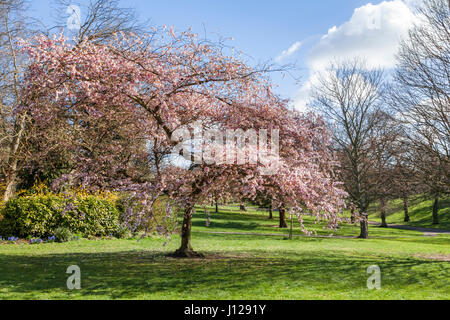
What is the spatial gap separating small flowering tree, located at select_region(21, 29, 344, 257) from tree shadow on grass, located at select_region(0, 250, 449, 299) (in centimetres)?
152

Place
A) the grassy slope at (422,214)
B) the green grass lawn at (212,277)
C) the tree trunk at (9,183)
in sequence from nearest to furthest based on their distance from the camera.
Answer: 1. the green grass lawn at (212,277)
2. the tree trunk at (9,183)
3. the grassy slope at (422,214)

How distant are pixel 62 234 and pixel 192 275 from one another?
9.37 metres

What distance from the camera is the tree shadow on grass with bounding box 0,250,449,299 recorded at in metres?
7.33

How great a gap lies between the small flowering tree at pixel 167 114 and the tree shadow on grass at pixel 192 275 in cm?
152

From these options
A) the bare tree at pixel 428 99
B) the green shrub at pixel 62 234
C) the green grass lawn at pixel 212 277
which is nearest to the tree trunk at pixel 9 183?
the green shrub at pixel 62 234

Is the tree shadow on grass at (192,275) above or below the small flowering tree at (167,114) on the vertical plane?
below

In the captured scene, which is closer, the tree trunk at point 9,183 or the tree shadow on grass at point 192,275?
the tree shadow on grass at point 192,275

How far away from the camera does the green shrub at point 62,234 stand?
15859 mm

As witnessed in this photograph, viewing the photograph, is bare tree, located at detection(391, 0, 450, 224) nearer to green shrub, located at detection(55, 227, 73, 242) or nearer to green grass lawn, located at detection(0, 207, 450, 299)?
green grass lawn, located at detection(0, 207, 450, 299)

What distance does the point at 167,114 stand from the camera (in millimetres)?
9633

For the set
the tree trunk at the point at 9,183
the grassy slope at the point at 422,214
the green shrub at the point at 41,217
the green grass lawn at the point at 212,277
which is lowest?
the grassy slope at the point at 422,214

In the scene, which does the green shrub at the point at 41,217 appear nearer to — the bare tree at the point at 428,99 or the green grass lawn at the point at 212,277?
the green grass lawn at the point at 212,277

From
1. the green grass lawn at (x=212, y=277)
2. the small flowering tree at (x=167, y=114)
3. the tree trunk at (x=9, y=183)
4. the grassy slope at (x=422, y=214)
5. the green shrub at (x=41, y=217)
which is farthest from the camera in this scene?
the grassy slope at (x=422, y=214)
